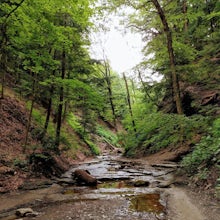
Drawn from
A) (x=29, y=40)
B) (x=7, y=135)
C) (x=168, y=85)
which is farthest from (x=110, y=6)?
(x=7, y=135)

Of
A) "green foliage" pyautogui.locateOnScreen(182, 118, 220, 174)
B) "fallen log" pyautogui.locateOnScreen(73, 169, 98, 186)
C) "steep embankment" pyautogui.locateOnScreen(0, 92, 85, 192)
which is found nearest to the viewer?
"green foliage" pyautogui.locateOnScreen(182, 118, 220, 174)

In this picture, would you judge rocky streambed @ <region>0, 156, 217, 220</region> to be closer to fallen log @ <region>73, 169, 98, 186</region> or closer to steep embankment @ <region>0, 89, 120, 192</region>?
fallen log @ <region>73, 169, 98, 186</region>

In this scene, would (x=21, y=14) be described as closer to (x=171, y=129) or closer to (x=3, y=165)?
(x=3, y=165)

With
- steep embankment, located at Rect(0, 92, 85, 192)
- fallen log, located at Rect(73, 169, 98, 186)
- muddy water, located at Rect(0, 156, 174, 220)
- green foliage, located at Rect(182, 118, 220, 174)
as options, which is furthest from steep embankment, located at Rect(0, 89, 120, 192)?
green foliage, located at Rect(182, 118, 220, 174)

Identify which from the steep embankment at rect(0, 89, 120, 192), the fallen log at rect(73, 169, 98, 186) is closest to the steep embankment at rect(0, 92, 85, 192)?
the steep embankment at rect(0, 89, 120, 192)

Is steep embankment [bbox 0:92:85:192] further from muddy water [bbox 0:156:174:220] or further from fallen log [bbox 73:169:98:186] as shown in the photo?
fallen log [bbox 73:169:98:186]

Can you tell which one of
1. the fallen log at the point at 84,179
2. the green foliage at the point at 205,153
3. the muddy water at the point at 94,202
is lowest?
the muddy water at the point at 94,202

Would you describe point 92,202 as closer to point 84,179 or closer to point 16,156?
point 84,179

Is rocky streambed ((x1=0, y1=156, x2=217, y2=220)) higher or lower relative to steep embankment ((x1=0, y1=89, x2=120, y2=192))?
lower

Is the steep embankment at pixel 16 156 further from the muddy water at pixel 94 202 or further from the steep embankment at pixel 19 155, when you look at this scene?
the muddy water at pixel 94 202

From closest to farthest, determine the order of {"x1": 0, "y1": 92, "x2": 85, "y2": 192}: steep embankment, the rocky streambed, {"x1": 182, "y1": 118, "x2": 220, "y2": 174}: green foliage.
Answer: the rocky streambed → {"x1": 182, "y1": 118, "x2": 220, "y2": 174}: green foliage → {"x1": 0, "y1": 92, "x2": 85, "y2": 192}: steep embankment

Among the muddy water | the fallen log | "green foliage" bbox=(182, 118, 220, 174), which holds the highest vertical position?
"green foliage" bbox=(182, 118, 220, 174)

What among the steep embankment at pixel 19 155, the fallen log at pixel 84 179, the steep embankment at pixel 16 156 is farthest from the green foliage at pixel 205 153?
the steep embankment at pixel 16 156

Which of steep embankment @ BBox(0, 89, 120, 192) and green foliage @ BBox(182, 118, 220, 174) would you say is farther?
steep embankment @ BBox(0, 89, 120, 192)
